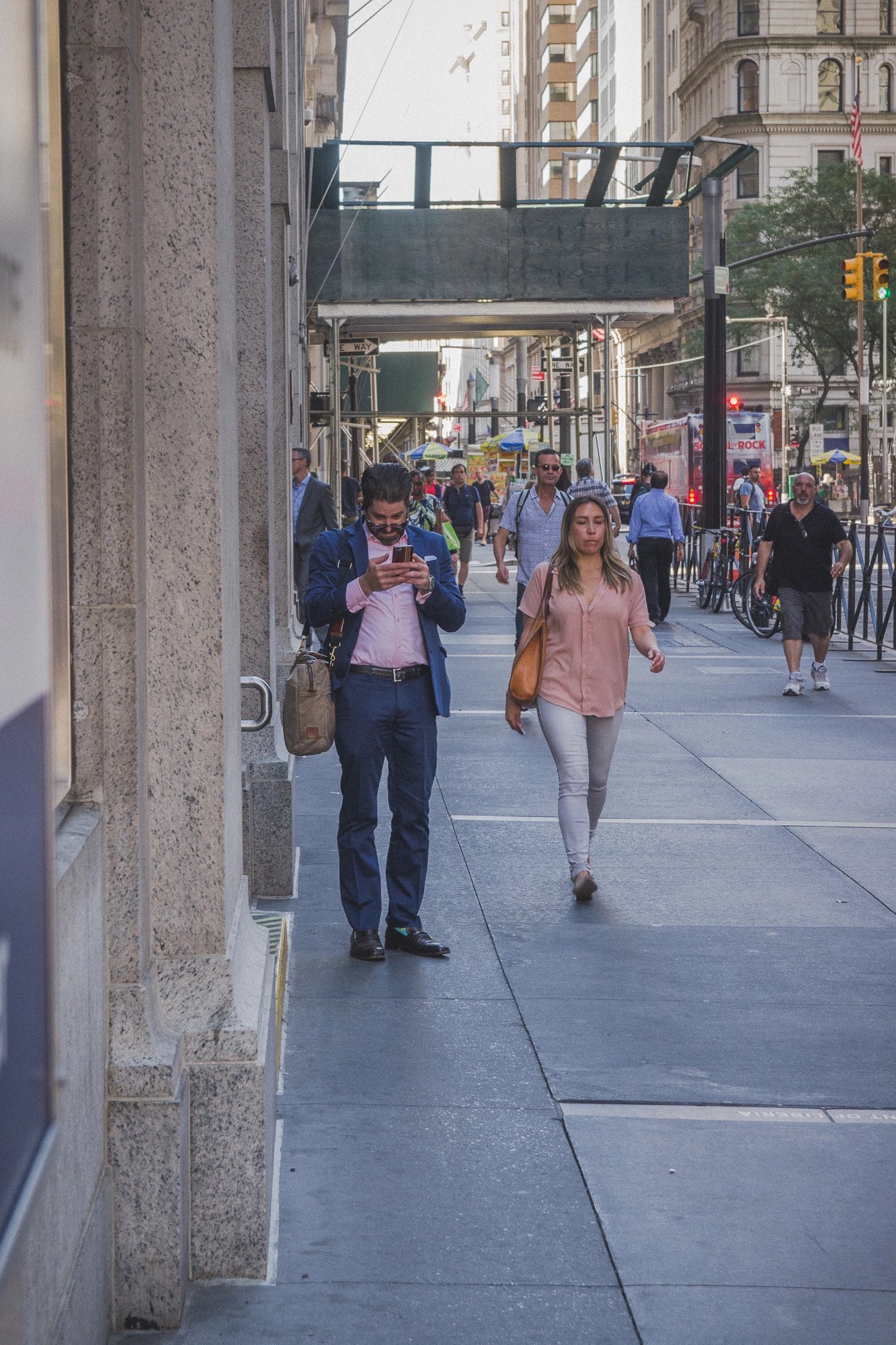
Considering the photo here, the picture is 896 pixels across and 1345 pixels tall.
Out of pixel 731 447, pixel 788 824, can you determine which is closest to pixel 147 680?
pixel 788 824

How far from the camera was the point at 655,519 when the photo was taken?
20.5m

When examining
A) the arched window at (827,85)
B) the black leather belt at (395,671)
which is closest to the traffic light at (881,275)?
the black leather belt at (395,671)

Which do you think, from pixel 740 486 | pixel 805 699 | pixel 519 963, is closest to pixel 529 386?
pixel 740 486

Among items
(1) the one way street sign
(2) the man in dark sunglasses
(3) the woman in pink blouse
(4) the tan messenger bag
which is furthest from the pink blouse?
(1) the one way street sign

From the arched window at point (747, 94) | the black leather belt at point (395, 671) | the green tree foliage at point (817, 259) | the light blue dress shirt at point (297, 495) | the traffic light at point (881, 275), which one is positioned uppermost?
the arched window at point (747, 94)

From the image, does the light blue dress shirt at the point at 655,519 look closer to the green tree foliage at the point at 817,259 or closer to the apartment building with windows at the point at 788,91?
the green tree foliage at the point at 817,259

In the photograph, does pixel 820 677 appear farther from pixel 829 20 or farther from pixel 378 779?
pixel 829 20

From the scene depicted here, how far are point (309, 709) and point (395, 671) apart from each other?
1.58ft

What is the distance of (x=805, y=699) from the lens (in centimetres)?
1390

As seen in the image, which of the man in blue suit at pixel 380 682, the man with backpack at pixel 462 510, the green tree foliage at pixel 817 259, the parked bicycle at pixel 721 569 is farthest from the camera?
the green tree foliage at pixel 817 259

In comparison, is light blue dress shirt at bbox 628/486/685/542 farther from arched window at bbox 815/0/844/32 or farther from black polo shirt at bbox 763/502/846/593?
arched window at bbox 815/0/844/32

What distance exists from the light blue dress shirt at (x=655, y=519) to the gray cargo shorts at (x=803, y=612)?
6552mm

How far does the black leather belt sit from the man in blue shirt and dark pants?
14.2m

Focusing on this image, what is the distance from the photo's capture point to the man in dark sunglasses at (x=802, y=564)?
13656mm
